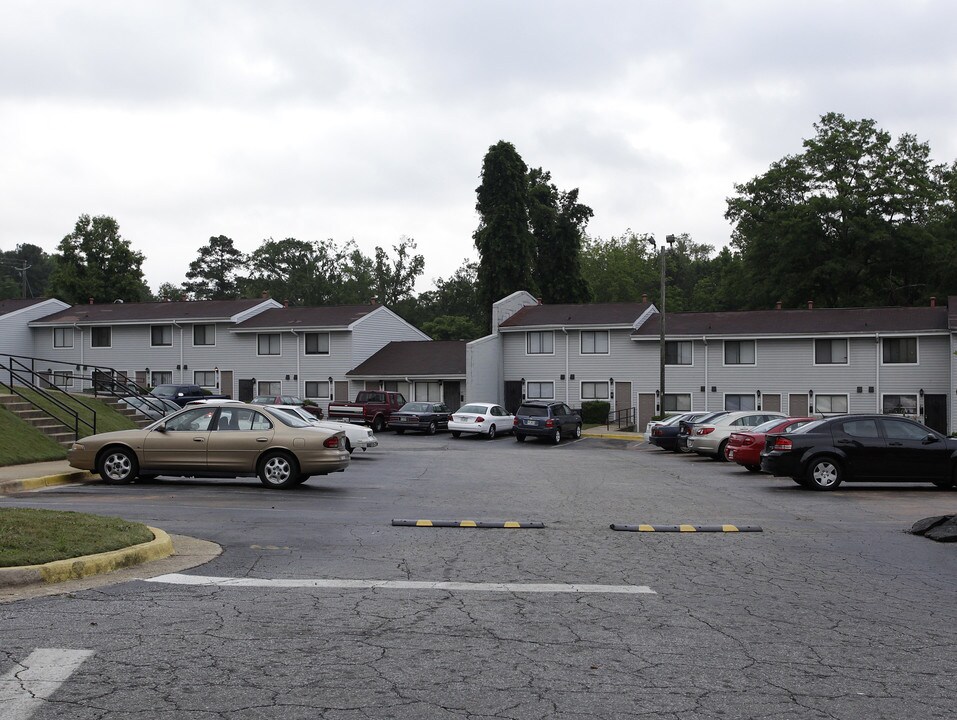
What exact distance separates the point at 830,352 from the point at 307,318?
2892 cm

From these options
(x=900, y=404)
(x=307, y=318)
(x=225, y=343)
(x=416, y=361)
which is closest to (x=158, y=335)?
(x=225, y=343)

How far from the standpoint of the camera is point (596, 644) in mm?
6707

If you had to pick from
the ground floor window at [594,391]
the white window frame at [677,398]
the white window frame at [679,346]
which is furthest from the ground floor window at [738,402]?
the ground floor window at [594,391]

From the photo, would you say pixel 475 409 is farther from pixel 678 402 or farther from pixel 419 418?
pixel 678 402

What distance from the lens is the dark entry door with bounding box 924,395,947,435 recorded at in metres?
44.8

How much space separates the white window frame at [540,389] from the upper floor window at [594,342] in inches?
110

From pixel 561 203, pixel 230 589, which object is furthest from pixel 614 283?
pixel 230 589

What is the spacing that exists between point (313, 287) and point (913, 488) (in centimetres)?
8553

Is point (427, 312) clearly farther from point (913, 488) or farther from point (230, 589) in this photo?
point (230, 589)

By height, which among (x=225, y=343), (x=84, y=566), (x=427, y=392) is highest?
(x=225, y=343)

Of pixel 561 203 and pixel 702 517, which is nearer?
pixel 702 517

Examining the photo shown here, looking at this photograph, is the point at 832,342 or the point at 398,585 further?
the point at 832,342

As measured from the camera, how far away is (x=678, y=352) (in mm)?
50062

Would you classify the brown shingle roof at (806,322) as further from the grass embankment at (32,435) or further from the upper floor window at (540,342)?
the grass embankment at (32,435)
